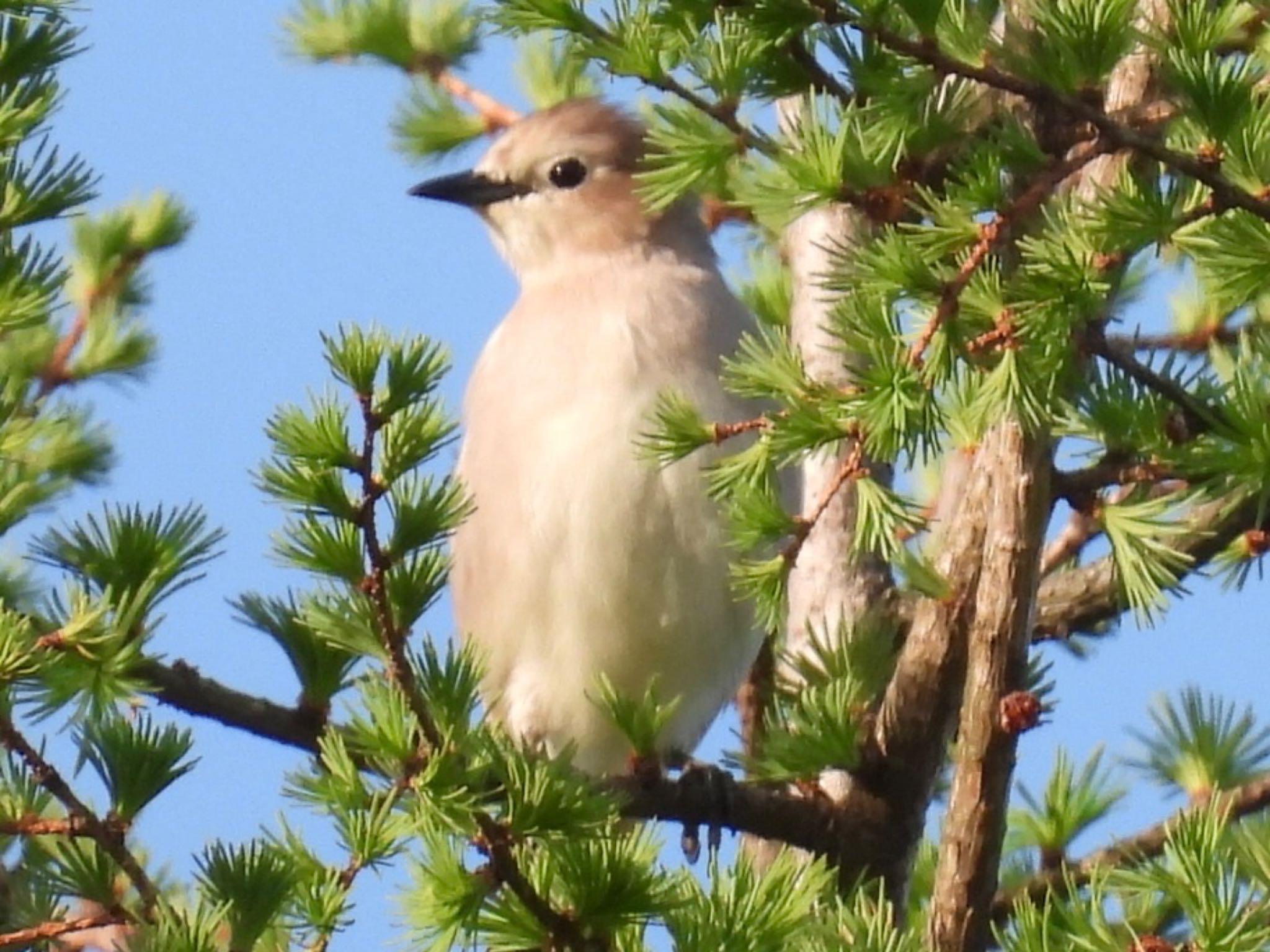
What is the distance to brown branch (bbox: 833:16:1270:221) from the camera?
6.59 ft

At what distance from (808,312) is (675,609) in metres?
0.57

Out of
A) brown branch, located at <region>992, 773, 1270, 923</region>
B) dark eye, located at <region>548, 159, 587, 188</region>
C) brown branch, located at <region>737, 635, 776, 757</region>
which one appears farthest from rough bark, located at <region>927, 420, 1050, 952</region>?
dark eye, located at <region>548, 159, 587, 188</region>

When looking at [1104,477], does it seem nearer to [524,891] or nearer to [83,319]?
[524,891]


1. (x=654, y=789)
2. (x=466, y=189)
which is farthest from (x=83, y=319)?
(x=654, y=789)

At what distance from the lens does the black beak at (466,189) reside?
4617 mm

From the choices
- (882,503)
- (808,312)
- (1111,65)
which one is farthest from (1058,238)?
(808,312)

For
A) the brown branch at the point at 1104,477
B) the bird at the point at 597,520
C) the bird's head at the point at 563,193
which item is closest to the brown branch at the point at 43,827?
the brown branch at the point at 1104,477

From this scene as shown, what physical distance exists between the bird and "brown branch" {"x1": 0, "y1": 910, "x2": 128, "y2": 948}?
150 centimetres

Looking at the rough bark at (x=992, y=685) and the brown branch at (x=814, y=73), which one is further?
the rough bark at (x=992, y=685)

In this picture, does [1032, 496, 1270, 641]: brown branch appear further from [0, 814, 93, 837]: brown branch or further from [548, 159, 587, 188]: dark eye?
[0, 814, 93, 837]: brown branch

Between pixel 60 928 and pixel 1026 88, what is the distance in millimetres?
1195

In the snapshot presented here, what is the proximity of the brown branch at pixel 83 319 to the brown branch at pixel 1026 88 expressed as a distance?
234cm

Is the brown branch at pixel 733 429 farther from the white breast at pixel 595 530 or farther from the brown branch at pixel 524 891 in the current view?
the white breast at pixel 595 530

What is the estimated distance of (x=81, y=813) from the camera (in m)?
2.08
